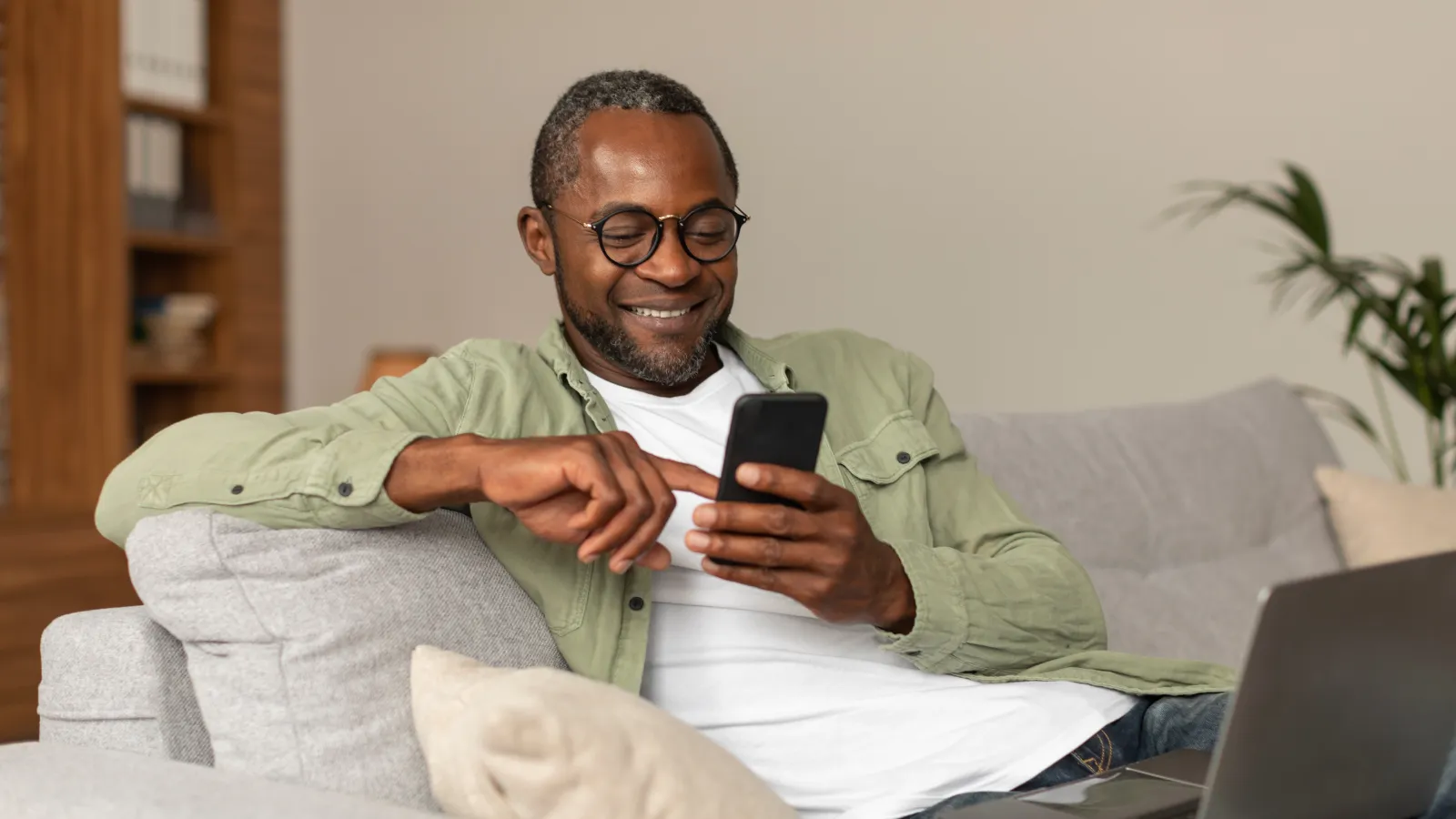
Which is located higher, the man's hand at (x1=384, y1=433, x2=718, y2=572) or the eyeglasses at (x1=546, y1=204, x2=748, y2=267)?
→ the eyeglasses at (x1=546, y1=204, x2=748, y2=267)

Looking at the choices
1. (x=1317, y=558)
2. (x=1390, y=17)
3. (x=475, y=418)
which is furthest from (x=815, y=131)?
(x=475, y=418)

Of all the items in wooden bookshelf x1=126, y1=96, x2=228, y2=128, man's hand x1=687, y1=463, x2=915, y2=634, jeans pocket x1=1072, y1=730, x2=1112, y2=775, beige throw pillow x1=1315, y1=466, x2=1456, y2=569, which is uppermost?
wooden bookshelf x1=126, y1=96, x2=228, y2=128

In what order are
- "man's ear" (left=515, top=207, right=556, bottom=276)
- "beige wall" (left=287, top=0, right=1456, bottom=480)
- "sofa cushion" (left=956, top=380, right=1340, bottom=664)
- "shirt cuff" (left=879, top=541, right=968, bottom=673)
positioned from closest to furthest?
"shirt cuff" (left=879, top=541, right=968, bottom=673) → "man's ear" (left=515, top=207, right=556, bottom=276) → "sofa cushion" (left=956, top=380, right=1340, bottom=664) → "beige wall" (left=287, top=0, right=1456, bottom=480)

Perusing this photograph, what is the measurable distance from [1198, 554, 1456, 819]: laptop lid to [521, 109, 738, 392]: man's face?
0.74m

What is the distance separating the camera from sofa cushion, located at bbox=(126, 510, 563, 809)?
45.7 inches

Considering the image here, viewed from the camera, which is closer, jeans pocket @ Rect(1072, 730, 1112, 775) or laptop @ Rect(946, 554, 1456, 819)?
laptop @ Rect(946, 554, 1456, 819)

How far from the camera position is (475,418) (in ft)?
4.71

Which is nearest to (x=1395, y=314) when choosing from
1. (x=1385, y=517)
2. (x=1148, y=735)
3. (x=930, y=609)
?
(x=1385, y=517)

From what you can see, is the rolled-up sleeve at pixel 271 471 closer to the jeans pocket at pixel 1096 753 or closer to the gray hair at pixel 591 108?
the gray hair at pixel 591 108

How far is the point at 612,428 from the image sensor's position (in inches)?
59.7

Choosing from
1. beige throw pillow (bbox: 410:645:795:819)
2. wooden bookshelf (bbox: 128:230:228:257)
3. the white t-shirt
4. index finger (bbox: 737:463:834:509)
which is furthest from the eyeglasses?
wooden bookshelf (bbox: 128:230:228:257)

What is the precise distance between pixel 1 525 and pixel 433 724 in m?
2.75

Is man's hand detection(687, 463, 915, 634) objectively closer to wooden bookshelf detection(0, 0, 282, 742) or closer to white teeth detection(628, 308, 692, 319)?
white teeth detection(628, 308, 692, 319)

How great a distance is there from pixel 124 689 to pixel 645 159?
71 centimetres
